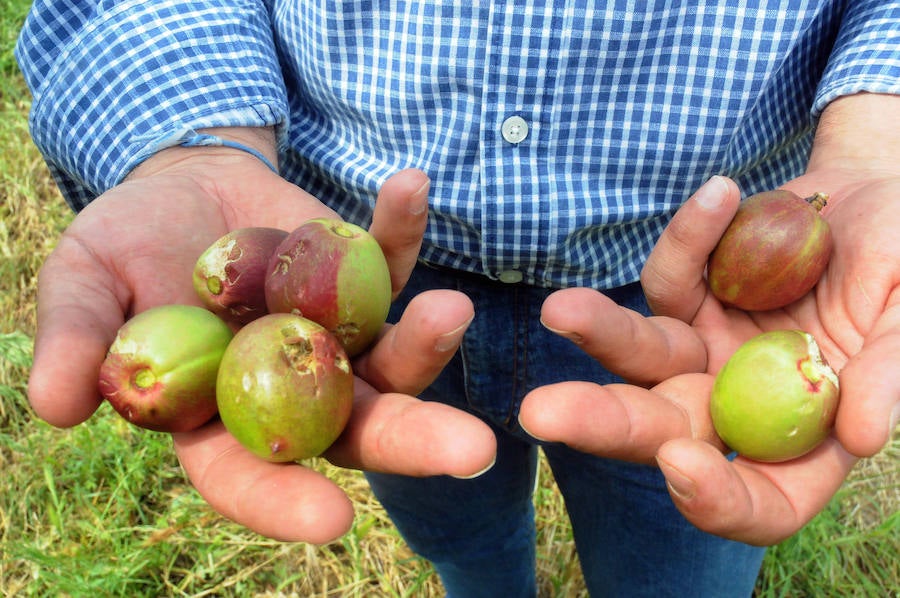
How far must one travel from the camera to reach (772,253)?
211 centimetres

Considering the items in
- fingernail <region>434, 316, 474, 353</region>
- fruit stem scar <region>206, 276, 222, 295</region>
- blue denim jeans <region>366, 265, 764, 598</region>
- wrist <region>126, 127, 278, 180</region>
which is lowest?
blue denim jeans <region>366, 265, 764, 598</region>

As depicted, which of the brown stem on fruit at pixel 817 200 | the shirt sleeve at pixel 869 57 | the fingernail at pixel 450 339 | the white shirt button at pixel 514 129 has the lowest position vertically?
the fingernail at pixel 450 339

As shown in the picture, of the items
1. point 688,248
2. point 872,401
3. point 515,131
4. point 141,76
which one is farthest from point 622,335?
point 141,76

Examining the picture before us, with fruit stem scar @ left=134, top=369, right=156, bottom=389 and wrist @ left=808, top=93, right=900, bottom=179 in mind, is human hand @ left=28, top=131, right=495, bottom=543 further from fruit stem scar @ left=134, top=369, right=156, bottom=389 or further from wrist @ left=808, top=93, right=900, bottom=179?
wrist @ left=808, top=93, right=900, bottom=179

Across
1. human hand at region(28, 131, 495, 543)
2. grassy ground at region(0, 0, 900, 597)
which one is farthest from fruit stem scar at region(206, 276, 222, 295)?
grassy ground at region(0, 0, 900, 597)

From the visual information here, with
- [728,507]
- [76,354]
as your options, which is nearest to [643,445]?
[728,507]

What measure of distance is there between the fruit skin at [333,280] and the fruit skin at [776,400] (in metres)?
0.85

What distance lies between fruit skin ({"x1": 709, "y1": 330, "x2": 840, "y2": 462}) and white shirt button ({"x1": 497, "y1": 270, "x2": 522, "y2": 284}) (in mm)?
622

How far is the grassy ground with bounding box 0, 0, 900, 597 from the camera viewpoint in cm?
339

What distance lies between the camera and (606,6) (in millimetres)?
1945

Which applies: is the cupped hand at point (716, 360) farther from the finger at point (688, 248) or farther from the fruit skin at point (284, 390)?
the fruit skin at point (284, 390)

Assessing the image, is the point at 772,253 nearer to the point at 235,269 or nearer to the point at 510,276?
the point at 510,276

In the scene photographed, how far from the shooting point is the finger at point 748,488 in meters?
1.52

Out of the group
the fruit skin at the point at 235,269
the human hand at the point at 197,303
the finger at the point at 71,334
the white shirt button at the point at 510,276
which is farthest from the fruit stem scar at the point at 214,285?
the white shirt button at the point at 510,276
